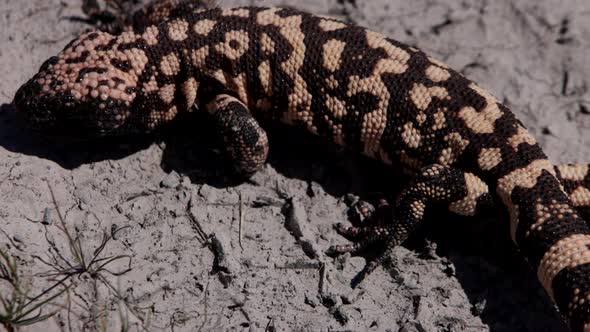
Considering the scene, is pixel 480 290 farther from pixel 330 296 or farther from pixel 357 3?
pixel 357 3

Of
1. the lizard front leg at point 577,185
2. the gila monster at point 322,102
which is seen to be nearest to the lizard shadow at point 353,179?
the gila monster at point 322,102

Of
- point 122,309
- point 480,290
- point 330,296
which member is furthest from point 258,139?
point 480,290

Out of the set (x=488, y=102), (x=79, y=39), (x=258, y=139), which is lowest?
(x=258, y=139)

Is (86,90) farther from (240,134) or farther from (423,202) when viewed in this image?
(423,202)

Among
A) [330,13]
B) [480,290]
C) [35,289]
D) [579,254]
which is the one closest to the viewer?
[35,289]

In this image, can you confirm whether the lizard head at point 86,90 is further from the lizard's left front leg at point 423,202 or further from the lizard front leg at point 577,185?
the lizard front leg at point 577,185

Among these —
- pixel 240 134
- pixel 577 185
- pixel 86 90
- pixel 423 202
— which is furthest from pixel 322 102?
pixel 577 185

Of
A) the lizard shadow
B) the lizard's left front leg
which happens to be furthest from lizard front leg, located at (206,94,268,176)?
the lizard's left front leg
